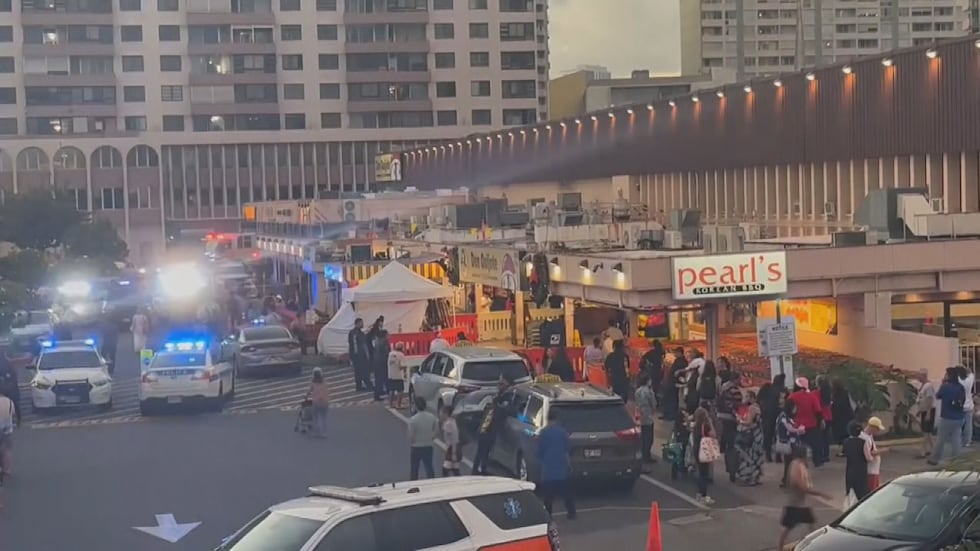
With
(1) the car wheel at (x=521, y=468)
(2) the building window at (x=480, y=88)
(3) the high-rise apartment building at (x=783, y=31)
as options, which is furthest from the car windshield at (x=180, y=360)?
(3) the high-rise apartment building at (x=783, y=31)

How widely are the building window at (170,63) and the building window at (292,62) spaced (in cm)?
746

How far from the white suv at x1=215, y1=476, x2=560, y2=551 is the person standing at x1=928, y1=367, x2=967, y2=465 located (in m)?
10.0

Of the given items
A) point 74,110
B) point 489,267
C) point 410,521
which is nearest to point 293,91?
point 74,110

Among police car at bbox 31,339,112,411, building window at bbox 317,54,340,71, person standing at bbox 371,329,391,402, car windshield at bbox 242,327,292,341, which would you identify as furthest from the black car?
building window at bbox 317,54,340,71

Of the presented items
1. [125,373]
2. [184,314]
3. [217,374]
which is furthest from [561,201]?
[217,374]

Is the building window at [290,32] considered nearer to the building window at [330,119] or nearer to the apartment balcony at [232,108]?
the apartment balcony at [232,108]

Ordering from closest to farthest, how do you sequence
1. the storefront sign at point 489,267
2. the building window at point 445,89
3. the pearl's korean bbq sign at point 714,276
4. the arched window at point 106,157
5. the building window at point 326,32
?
the pearl's korean bbq sign at point 714,276
the storefront sign at point 489,267
the arched window at point 106,157
the building window at point 326,32
the building window at point 445,89

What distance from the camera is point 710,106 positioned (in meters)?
50.9

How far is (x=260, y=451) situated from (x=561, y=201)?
28.6m

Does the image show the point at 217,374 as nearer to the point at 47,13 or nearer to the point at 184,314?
the point at 184,314

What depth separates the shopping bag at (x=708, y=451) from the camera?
1831cm

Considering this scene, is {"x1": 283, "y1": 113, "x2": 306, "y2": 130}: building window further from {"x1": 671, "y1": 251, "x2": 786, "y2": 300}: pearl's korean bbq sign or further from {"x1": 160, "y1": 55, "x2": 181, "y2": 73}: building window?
{"x1": 671, "y1": 251, "x2": 786, "y2": 300}: pearl's korean bbq sign

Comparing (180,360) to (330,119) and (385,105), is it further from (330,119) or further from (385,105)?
(385,105)

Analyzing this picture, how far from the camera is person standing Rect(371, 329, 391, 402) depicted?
30.1 metres
